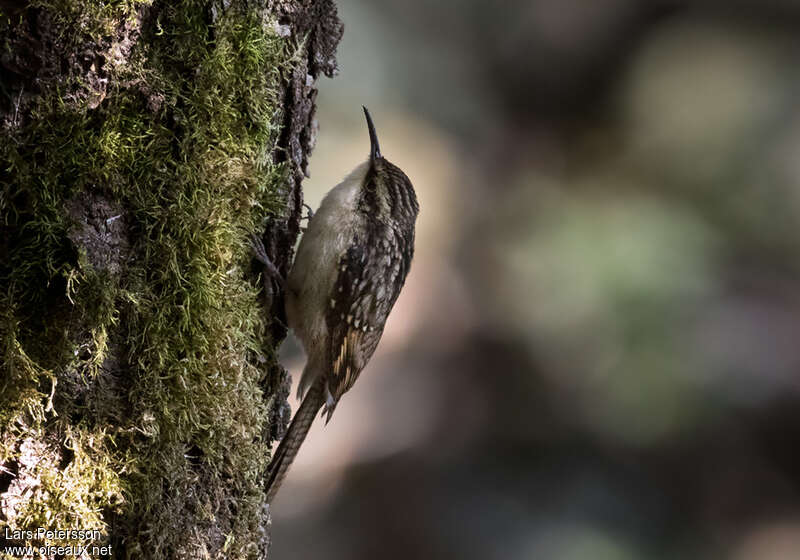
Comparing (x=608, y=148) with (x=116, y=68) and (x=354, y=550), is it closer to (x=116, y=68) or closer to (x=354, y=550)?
(x=354, y=550)

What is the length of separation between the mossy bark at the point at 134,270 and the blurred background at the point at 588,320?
3.69 metres

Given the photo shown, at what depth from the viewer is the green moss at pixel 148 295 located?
1940mm

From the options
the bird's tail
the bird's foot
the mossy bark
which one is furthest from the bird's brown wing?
the mossy bark

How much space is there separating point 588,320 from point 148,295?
14.9ft

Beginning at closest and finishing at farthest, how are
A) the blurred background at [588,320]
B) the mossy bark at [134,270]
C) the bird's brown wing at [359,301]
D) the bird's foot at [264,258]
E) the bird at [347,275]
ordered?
1. the mossy bark at [134,270]
2. the bird's foot at [264,258]
3. the bird at [347,275]
4. the bird's brown wing at [359,301]
5. the blurred background at [588,320]

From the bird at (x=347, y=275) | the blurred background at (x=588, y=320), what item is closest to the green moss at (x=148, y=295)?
the bird at (x=347, y=275)

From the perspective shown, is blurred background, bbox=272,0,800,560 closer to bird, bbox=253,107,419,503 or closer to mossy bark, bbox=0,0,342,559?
bird, bbox=253,107,419,503

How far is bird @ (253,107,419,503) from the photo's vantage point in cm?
304

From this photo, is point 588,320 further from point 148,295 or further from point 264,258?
point 148,295

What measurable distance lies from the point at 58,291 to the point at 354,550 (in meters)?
5.44

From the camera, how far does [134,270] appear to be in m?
2.11

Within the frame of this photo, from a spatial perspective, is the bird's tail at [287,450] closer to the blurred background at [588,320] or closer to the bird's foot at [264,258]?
the bird's foot at [264,258]

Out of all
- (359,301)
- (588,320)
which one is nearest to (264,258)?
Result: (359,301)

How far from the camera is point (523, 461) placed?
6820mm
